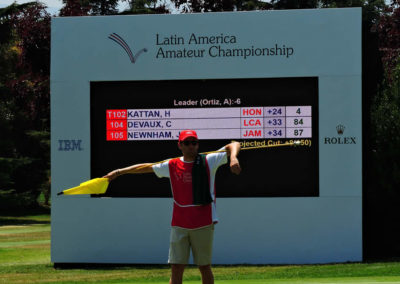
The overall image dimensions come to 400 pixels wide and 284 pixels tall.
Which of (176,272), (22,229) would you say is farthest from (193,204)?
(22,229)

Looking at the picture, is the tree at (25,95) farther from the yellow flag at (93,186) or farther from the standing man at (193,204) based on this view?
the standing man at (193,204)

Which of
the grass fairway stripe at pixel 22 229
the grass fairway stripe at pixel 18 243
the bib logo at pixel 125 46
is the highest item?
the bib logo at pixel 125 46

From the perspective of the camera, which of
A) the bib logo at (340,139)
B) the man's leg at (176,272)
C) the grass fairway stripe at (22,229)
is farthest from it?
the grass fairway stripe at (22,229)

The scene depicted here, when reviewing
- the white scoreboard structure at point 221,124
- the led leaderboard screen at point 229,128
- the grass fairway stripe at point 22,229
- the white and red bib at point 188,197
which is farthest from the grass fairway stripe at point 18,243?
the white and red bib at point 188,197

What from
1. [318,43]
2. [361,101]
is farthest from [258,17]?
[361,101]

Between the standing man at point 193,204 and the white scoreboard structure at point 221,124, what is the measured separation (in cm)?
653

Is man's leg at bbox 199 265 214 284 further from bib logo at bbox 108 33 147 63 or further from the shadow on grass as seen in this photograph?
bib logo at bbox 108 33 147 63

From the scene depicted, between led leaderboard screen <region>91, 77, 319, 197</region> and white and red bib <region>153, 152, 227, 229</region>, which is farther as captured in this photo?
led leaderboard screen <region>91, 77, 319, 197</region>

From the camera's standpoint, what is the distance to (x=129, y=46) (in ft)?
49.3

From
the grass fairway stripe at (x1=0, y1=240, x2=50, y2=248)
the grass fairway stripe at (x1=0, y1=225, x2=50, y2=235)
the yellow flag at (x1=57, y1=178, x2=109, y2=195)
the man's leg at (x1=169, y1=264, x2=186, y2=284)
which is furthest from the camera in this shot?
the grass fairway stripe at (x1=0, y1=225, x2=50, y2=235)

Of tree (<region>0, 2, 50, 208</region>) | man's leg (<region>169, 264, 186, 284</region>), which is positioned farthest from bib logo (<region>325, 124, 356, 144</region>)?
tree (<region>0, 2, 50, 208</region>)

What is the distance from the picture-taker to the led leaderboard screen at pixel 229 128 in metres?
14.6

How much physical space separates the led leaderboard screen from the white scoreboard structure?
0.02 m

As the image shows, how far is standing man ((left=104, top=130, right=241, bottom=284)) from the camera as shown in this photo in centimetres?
795
